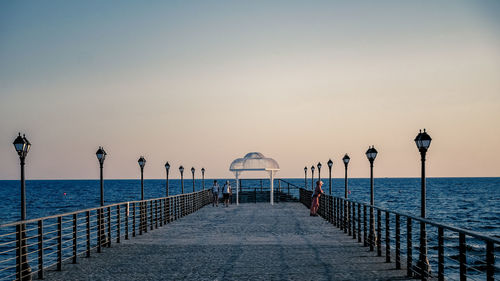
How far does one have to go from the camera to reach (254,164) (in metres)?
37.8

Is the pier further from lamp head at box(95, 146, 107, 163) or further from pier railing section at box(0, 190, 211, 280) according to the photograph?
lamp head at box(95, 146, 107, 163)

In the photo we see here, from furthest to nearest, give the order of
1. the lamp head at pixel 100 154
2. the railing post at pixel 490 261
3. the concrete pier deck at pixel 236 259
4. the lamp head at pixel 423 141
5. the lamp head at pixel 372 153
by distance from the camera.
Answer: the lamp head at pixel 372 153 → the lamp head at pixel 100 154 → the lamp head at pixel 423 141 → the concrete pier deck at pixel 236 259 → the railing post at pixel 490 261

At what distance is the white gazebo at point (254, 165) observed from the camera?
37612mm

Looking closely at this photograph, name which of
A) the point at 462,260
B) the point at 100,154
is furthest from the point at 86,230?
the point at 462,260

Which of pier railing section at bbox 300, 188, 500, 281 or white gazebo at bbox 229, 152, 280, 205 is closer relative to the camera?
pier railing section at bbox 300, 188, 500, 281

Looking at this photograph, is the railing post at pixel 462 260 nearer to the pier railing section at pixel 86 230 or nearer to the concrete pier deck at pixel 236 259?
the concrete pier deck at pixel 236 259

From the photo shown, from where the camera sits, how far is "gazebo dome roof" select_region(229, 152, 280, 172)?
37562 mm

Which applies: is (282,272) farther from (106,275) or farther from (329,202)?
(329,202)

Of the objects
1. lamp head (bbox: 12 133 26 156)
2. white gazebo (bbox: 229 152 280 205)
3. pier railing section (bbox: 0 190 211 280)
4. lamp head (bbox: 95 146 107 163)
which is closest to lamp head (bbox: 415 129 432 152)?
pier railing section (bbox: 0 190 211 280)

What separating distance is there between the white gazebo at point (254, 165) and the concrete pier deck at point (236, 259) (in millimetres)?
19657

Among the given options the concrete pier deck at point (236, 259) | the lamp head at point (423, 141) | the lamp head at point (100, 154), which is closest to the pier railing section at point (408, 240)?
the concrete pier deck at point (236, 259)

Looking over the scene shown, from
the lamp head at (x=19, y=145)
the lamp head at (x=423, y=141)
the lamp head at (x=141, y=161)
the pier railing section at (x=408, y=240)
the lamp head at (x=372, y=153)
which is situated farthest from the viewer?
the lamp head at (x=141, y=161)

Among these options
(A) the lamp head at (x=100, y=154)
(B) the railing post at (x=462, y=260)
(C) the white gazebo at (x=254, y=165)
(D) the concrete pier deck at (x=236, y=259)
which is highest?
(A) the lamp head at (x=100, y=154)

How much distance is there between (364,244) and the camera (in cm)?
→ 1398
